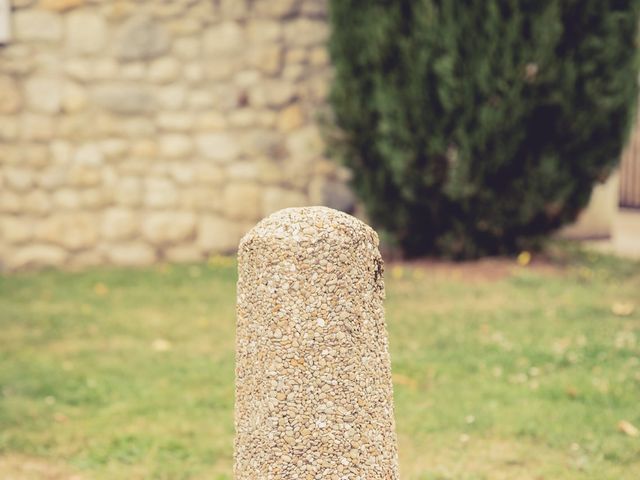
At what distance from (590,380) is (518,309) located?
162 centimetres

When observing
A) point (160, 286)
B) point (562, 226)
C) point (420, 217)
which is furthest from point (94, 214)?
point (562, 226)

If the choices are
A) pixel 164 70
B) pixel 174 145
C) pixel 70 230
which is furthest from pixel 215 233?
pixel 164 70

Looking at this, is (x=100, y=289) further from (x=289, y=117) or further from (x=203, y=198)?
(x=289, y=117)

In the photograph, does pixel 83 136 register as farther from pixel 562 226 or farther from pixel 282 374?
pixel 282 374

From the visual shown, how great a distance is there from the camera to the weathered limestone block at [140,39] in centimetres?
826

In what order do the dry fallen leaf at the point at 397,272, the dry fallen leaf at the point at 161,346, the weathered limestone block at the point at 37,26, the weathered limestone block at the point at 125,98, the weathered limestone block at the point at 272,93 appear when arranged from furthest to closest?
the weathered limestone block at the point at 272,93 → the weathered limestone block at the point at 125,98 → the weathered limestone block at the point at 37,26 → the dry fallen leaf at the point at 397,272 → the dry fallen leaf at the point at 161,346

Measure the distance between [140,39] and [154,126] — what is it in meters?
0.81

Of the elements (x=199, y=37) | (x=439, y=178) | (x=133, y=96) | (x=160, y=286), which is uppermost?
(x=199, y=37)

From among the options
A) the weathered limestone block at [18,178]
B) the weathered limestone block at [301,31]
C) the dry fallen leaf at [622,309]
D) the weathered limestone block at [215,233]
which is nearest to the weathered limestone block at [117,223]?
the weathered limestone block at [215,233]

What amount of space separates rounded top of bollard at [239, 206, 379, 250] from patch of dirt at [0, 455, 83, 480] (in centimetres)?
187

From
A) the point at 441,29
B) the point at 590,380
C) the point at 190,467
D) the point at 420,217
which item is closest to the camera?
the point at 190,467

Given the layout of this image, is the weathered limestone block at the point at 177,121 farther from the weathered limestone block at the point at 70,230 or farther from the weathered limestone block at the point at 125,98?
the weathered limestone block at the point at 70,230

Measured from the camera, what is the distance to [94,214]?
837 centimetres

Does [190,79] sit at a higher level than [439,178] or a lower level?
higher
